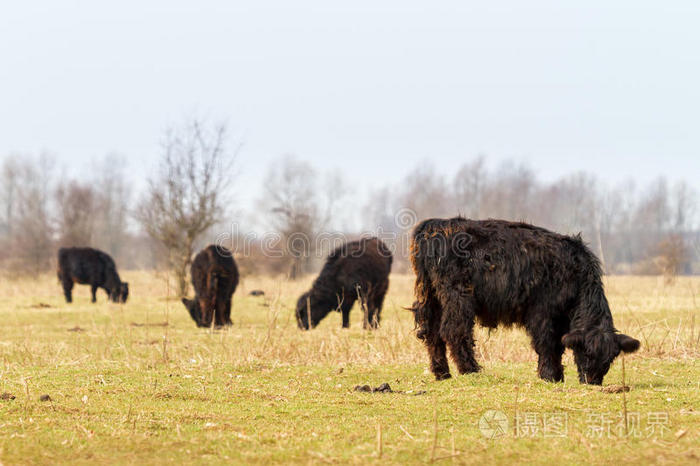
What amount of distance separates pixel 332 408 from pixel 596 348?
2.93m

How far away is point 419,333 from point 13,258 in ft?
162

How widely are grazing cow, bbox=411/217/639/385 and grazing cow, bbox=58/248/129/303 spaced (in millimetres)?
20951

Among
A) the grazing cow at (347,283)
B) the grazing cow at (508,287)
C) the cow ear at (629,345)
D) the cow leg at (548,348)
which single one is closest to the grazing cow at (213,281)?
the grazing cow at (347,283)

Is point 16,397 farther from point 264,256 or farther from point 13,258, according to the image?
point 13,258

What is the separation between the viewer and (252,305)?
2467 cm

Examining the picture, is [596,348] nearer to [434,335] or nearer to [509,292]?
[509,292]

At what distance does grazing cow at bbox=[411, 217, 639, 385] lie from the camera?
310 inches

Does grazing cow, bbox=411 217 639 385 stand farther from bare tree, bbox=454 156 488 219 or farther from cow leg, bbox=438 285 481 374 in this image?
bare tree, bbox=454 156 488 219
